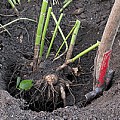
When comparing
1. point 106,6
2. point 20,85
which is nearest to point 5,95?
point 20,85

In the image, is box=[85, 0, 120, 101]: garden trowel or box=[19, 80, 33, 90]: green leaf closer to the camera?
box=[85, 0, 120, 101]: garden trowel

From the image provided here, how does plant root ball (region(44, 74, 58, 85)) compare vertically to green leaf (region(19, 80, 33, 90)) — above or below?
below

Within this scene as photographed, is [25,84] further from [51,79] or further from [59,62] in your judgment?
[59,62]

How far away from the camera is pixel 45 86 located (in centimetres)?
157

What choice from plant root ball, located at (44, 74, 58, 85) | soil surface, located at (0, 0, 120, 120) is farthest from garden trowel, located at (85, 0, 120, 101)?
plant root ball, located at (44, 74, 58, 85)

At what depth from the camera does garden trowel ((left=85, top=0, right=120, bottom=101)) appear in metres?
1.32

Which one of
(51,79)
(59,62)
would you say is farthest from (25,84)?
(59,62)

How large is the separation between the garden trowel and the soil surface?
1.8 inches

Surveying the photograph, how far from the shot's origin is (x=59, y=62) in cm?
171

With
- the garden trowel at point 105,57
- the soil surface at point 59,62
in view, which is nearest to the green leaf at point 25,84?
the soil surface at point 59,62

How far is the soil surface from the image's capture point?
1267 mm

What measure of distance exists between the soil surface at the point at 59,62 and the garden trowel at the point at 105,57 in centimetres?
4

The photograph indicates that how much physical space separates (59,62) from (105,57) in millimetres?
345

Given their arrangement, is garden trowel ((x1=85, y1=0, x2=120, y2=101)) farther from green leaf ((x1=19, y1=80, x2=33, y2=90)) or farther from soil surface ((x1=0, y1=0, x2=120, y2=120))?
green leaf ((x1=19, y1=80, x2=33, y2=90))
